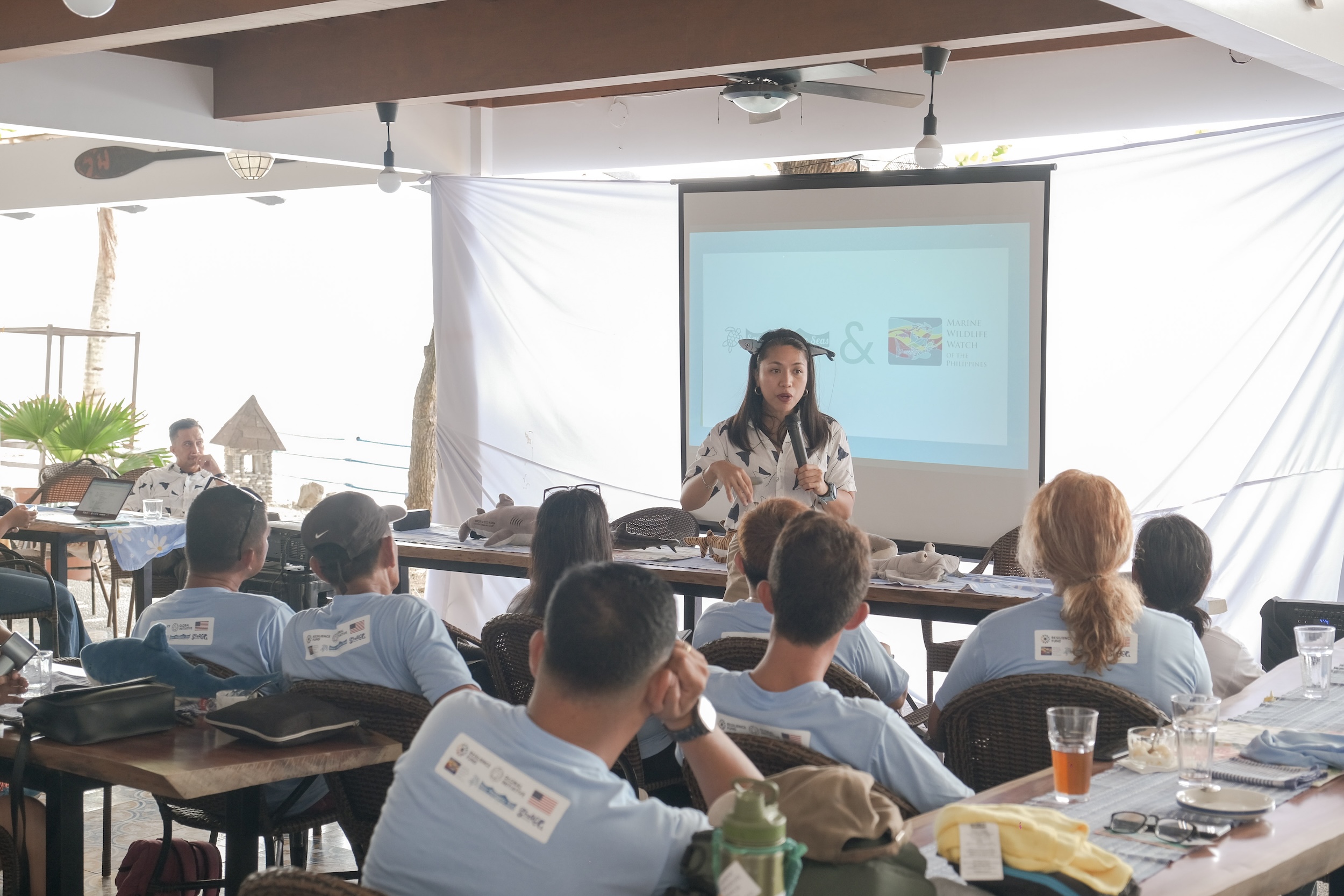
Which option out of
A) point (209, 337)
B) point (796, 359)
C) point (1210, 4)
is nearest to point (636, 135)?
point (796, 359)

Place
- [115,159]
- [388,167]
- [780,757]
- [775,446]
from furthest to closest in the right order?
[115,159] < [388,167] < [775,446] < [780,757]

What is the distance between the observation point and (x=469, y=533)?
5.33 m

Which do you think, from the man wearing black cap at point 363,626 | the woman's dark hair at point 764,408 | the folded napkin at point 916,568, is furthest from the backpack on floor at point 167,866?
the woman's dark hair at point 764,408

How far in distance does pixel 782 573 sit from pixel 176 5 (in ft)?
11.9

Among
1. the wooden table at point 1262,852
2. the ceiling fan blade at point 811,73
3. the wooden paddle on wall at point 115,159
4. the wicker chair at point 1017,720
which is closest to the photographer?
the wooden table at point 1262,852

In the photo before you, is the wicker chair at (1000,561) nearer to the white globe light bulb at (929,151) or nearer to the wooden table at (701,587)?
the wooden table at (701,587)

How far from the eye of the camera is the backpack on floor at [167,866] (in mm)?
2727

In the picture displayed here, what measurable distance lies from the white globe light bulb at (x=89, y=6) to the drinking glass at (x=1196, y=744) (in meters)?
3.23

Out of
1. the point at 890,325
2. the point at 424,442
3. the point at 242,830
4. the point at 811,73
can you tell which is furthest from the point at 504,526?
the point at 424,442

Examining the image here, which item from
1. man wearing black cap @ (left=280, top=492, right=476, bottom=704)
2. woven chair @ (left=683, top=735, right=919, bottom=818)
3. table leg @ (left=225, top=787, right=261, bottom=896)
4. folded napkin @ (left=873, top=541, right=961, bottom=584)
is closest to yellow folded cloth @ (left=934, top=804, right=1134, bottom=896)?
woven chair @ (left=683, top=735, right=919, bottom=818)

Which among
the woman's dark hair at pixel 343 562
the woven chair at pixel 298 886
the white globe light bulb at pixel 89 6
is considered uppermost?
the white globe light bulb at pixel 89 6

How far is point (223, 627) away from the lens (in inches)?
112

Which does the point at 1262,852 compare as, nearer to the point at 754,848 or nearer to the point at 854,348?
the point at 754,848

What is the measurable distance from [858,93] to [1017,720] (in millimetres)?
3271
